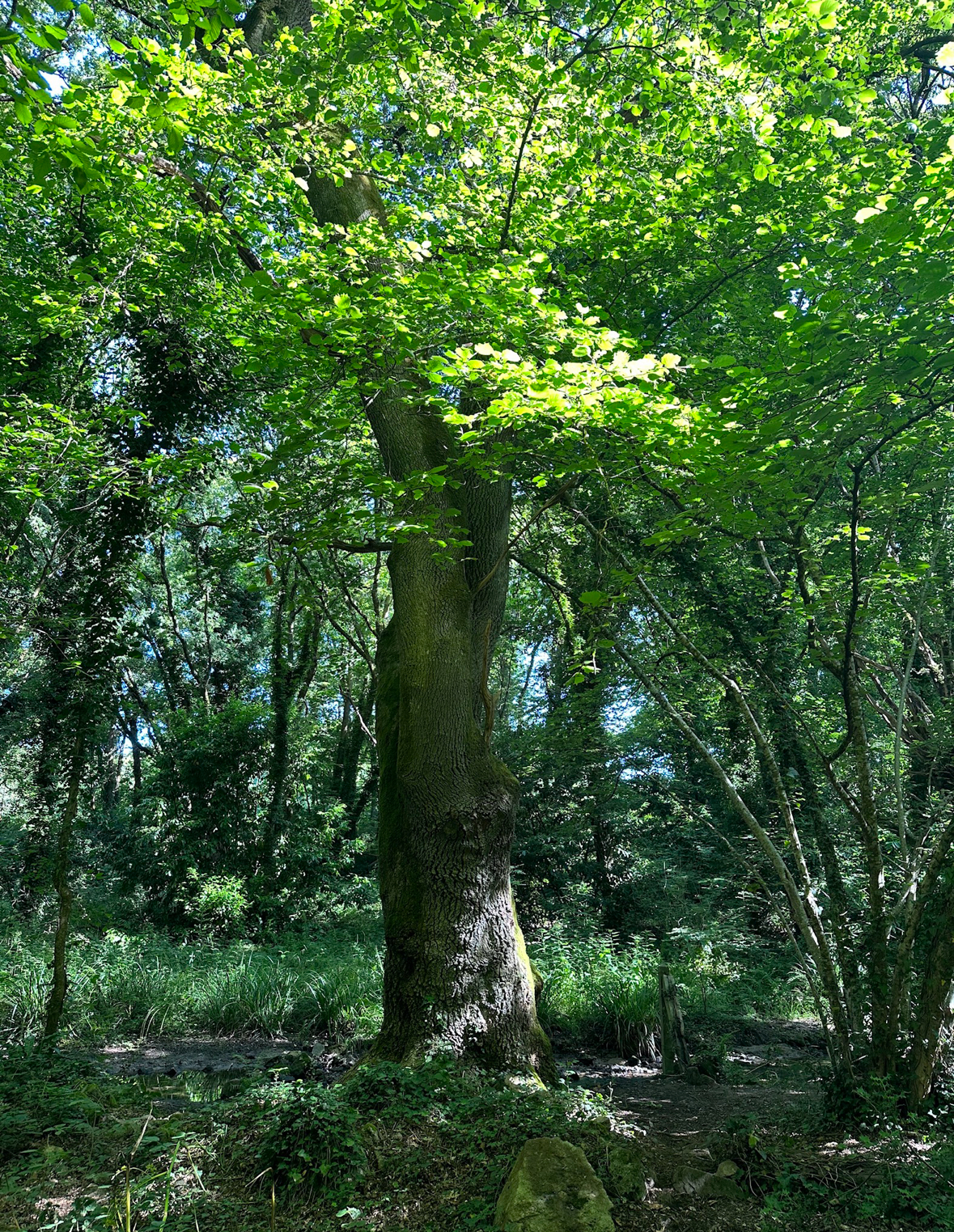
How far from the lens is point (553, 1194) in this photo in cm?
275

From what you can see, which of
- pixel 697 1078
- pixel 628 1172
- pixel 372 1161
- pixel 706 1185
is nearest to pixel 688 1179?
pixel 706 1185

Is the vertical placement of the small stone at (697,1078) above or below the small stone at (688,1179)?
below

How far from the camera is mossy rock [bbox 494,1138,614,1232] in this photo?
8.75ft

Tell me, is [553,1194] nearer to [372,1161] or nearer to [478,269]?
[372,1161]

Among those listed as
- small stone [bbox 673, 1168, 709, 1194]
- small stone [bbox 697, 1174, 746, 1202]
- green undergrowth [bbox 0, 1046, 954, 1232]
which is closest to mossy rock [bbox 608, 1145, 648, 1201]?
green undergrowth [bbox 0, 1046, 954, 1232]

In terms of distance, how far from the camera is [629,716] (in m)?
11.6

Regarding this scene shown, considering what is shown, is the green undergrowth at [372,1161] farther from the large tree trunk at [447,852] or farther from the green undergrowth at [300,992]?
the green undergrowth at [300,992]

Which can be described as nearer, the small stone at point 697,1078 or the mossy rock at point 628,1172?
the mossy rock at point 628,1172

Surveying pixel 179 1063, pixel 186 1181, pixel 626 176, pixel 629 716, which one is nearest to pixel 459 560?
pixel 626 176

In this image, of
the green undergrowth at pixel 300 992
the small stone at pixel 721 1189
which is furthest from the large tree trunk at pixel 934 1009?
the green undergrowth at pixel 300 992

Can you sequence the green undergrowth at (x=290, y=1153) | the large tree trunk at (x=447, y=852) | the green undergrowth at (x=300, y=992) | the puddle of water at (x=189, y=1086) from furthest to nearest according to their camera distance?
the green undergrowth at (x=300, y=992)
the puddle of water at (x=189, y=1086)
the large tree trunk at (x=447, y=852)
the green undergrowth at (x=290, y=1153)

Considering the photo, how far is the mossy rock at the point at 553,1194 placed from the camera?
267cm

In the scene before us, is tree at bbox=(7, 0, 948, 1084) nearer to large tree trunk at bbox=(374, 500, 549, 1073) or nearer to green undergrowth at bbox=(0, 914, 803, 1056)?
large tree trunk at bbox=(374, 500, 549, 1073)

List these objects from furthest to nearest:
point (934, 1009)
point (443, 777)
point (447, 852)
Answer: point (443, 777) → point (447, 852) → point (934, 1009)
